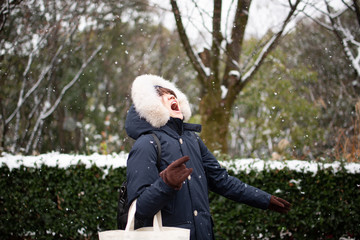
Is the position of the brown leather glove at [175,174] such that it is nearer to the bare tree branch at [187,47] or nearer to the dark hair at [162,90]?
the dark hair at [162,90]

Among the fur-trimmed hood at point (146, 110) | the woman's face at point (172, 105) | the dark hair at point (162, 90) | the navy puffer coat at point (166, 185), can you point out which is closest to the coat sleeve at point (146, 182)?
the navy puffer coat at point (166, 185)

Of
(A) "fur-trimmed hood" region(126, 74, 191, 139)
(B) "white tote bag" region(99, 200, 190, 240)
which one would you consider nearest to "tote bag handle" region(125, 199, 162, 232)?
(B) "white tote bag" region(99, 200, 190, 240)

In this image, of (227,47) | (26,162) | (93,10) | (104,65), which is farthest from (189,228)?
(104,65)

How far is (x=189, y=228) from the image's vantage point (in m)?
1.73

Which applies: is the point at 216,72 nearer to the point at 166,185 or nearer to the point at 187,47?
the point at 187,47

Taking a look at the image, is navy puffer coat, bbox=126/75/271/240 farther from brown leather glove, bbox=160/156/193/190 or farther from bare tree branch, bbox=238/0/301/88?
bare tree branch, bbox=238/0/301/88

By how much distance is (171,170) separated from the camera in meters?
1.56

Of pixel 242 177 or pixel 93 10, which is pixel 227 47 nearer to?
pixel 242 177

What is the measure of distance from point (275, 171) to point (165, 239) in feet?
9.60

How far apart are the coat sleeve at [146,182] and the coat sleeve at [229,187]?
19.6 inches

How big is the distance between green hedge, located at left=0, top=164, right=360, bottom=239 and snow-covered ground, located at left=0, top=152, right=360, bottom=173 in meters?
Result: 0.07

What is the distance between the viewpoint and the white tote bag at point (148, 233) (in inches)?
61.8

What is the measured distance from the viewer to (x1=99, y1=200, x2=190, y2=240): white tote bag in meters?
1.57

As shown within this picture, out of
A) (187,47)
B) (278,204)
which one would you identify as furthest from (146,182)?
(187,47)
